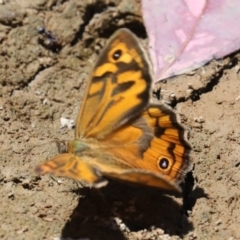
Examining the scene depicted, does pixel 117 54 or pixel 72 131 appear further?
pixel 72 131

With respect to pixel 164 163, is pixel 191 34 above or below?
above

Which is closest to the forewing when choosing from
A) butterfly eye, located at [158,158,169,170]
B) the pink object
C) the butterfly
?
the butterfly

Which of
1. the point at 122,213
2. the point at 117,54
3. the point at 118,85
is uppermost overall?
the point at 117,54

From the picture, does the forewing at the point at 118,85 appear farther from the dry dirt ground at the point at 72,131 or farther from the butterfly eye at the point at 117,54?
the dry dirt ground at the point at 72,131

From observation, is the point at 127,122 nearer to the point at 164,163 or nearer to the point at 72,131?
the point at 164,163

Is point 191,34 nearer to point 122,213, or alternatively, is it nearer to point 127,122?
point 127,122

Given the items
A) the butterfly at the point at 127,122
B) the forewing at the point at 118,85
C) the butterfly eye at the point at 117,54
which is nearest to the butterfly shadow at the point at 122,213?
the butterfly at the point at 127,122

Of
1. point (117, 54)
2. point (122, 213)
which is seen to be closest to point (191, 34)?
point (117, 54)
